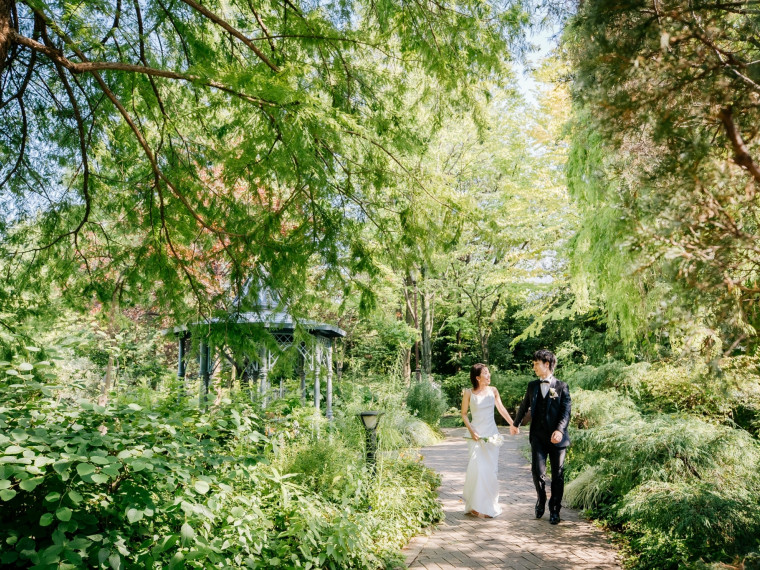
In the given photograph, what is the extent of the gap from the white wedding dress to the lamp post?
116 cm

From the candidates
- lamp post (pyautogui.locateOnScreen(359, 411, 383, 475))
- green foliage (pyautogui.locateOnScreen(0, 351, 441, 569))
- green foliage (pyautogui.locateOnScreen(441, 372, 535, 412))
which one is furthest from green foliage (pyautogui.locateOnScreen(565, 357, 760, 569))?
green foliage (pyautogui.locateOnScreen(441, 372, 535, 412))

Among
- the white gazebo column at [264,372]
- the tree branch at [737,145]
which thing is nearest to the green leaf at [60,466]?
the white gazebo column at [264,372]

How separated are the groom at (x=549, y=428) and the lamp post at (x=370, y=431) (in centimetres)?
174

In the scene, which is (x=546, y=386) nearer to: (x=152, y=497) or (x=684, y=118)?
(x=684, y=118)

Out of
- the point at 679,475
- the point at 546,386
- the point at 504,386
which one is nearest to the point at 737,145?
the point at 679,475

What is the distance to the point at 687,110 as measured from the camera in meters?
2.64

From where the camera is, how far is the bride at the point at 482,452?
620 cm

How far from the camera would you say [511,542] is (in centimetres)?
524

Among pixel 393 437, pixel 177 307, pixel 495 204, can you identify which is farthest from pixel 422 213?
pixel 495 204

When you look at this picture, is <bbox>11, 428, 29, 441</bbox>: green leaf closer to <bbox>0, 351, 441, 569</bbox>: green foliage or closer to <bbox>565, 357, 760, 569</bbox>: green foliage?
<bbox>0, 351, 441, 569</bbox>: green foliage

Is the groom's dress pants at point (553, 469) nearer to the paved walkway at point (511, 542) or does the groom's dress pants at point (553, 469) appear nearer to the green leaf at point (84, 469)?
the paved walkway at point (511, 542)

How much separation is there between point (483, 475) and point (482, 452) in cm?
25

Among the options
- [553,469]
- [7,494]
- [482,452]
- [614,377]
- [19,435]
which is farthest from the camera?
[614,377]

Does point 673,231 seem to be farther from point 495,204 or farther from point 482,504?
point 495,204
